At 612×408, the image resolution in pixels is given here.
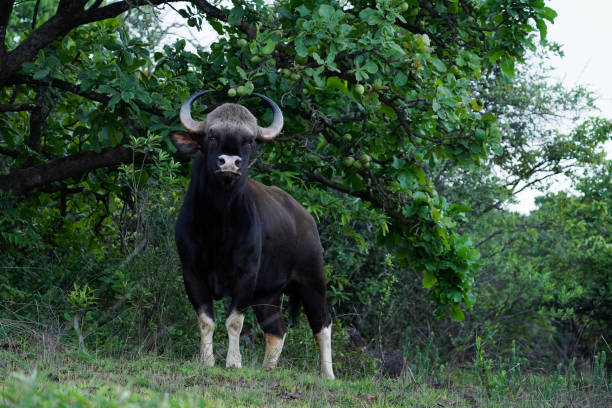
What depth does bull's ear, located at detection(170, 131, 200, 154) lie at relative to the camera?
6.83 metres

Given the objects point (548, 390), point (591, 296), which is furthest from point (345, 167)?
point (591, 296)

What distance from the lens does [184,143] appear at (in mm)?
6855

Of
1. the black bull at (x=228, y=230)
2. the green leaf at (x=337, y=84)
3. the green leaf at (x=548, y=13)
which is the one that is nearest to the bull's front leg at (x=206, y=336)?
the black bull at (x=228, y=230)

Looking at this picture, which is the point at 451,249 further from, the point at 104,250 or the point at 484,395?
the point at 104,250

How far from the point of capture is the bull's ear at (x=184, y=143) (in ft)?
22.4

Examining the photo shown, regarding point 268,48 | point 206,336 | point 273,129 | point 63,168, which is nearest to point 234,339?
point 206,336

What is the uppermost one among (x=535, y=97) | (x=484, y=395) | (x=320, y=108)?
(x=535, y=97)

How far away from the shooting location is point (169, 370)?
5.46 m

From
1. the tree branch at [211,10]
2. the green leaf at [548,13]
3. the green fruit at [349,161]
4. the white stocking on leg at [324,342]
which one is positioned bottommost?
the white stocking on leg at [324,342]

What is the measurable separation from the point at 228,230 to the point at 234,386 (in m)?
1.82

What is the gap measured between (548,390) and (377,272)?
23.0 feet

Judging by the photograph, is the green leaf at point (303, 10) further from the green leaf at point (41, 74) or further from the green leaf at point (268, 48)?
the green leaf at point (41, 74)

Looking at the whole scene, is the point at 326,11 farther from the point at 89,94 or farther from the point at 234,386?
the point at 234,386

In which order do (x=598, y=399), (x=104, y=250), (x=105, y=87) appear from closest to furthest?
(x=598, y=399), (x=105, y=87), (x=104, y=250)
